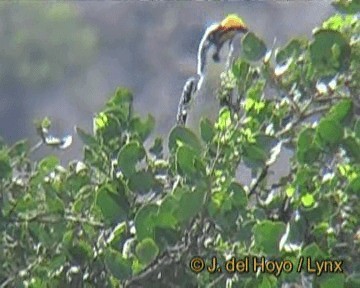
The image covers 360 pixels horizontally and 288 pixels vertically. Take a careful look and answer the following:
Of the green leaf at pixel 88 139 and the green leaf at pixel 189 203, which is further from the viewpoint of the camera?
the green leaf at pixel 88 139

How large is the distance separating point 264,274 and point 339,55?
0.20 metres

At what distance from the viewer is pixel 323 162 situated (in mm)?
721

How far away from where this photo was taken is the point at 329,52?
2.43ft

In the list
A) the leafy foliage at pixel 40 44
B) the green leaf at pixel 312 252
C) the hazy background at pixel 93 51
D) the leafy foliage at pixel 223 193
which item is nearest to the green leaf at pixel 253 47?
the leafy foliage at pixel 223 193

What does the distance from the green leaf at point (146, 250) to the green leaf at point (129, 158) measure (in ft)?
0.27

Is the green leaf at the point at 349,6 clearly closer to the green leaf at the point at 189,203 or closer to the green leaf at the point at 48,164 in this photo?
the green leaf at the point at 189,203

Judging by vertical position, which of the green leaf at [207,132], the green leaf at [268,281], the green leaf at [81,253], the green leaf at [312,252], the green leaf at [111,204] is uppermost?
the green leaf at [207,132]

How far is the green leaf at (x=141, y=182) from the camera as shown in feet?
2.49

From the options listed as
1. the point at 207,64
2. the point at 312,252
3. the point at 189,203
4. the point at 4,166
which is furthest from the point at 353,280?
the point at 207,64

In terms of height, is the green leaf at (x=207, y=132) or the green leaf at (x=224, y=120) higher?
the green leaf at (x=224, y=120)

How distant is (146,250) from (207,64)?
669 millimetres

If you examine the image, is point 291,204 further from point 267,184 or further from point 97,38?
point 97,38

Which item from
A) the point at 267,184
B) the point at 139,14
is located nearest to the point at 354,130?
the point at 267,184

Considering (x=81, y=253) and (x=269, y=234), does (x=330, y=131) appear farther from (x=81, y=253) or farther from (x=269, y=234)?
(x=81, y=253)
